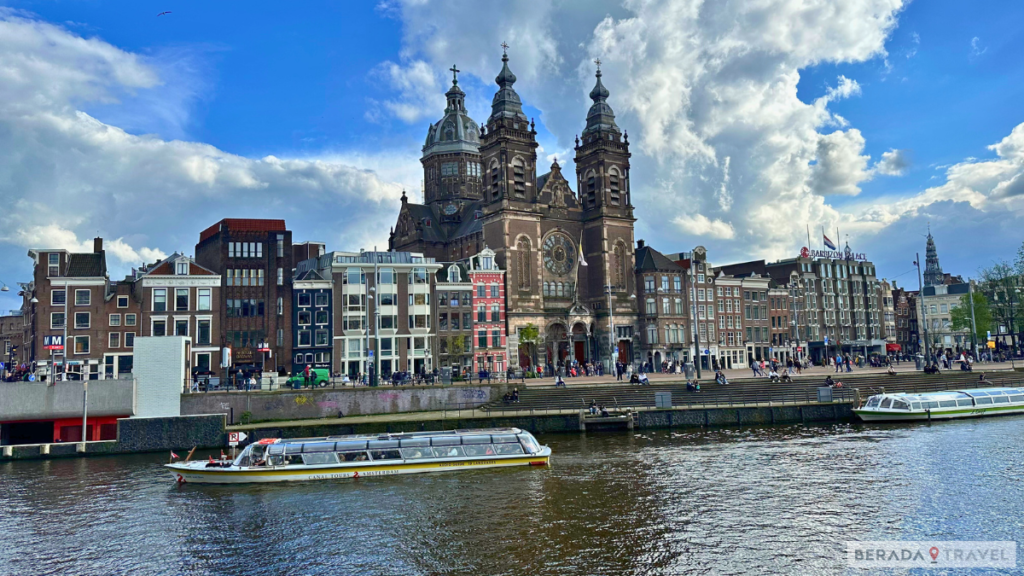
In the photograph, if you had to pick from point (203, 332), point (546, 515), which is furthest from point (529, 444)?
point (203, 332)

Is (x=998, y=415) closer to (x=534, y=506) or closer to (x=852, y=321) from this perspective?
(x=534, y=506)

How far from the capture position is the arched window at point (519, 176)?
89688 millimetres

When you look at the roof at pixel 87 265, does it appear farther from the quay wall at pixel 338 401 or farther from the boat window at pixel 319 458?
the boat window at pixel 319 458

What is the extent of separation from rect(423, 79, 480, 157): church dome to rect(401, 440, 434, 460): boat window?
81.7 meters

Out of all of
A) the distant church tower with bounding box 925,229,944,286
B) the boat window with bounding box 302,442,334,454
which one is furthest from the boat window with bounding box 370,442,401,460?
the distant church tower with bounding box 925,229,944,286

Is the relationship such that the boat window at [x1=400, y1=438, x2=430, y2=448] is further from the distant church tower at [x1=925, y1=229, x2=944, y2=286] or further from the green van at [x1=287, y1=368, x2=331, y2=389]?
the distant church tower at [x1=925, y1=229, x2=944, y2=286]

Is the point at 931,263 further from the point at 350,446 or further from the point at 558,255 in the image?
the point at 350,446

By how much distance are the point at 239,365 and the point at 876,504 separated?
60.2 metres

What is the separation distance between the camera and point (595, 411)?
52.8m

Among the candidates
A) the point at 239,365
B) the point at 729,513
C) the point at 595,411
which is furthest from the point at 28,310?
the point at 729,513

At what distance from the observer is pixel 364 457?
1465 inches

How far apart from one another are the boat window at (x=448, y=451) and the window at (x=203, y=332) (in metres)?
40.8

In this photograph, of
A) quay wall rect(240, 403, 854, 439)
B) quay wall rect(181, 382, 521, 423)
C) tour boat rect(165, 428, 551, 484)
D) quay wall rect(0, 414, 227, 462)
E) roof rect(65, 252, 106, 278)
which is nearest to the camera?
tour boat rect(165, 428, 551, 484)

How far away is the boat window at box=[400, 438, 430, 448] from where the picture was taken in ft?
125
